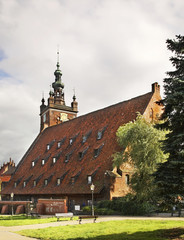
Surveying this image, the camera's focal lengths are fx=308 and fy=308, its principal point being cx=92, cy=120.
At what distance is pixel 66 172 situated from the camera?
4281 cm

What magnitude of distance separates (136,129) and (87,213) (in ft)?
34.6

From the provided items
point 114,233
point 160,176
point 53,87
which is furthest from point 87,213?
point 53,87

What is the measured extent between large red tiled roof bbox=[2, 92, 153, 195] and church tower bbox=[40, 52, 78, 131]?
28.8 ft

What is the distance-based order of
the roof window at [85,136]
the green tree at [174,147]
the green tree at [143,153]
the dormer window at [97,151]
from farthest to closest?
the roof window at [85,136], the dormer window at [97,151], the green tree at [143,153], the green tree at [174,147]

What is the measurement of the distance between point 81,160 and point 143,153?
528 inches

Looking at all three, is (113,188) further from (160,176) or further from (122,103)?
(160,176)

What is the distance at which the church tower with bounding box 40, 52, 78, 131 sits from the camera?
6650 cm

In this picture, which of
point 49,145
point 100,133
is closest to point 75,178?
point 100,133

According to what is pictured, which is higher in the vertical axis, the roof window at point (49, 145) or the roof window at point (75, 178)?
the roof window at point (49, 145)

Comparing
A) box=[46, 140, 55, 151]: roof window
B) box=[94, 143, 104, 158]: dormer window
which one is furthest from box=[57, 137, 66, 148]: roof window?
box=[94, 143, 104, 158]: dormer window

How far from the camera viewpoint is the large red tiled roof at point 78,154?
126ft

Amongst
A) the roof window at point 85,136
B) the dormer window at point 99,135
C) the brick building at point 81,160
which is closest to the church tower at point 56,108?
the brick building at point 81,160

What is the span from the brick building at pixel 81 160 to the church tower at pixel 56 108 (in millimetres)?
5946

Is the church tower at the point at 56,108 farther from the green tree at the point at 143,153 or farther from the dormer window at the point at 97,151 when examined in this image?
the green tree at the point at 143,153
